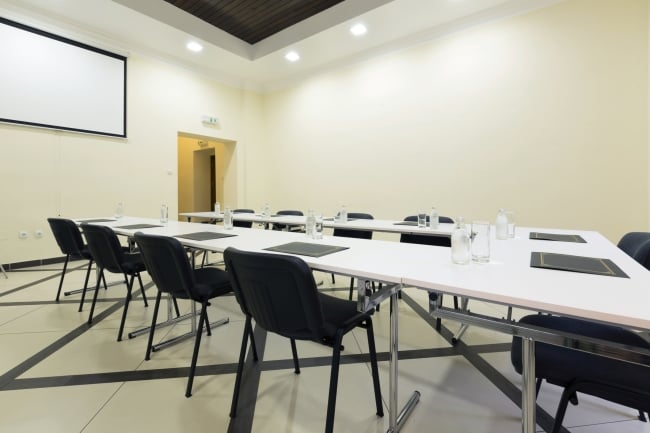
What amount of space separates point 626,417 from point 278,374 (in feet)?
5.63

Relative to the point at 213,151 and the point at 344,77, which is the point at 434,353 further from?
the point at 213,151

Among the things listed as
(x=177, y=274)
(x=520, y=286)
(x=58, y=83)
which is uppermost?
(x=58, y=83)

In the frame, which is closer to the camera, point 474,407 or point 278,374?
point 474,407

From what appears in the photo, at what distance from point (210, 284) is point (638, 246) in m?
2.44

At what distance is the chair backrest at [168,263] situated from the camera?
165 cm

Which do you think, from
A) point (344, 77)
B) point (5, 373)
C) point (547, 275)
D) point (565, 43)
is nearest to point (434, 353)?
point (547, 275)

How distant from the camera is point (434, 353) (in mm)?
2092

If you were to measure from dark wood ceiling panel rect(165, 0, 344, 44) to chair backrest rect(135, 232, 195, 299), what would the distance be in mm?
4231

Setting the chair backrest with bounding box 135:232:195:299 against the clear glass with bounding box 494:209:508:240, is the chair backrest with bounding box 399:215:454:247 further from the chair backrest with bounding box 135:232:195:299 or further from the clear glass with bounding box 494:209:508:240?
the chair backrest with bounding box 135:232:195:299

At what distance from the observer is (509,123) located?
4.20 meters

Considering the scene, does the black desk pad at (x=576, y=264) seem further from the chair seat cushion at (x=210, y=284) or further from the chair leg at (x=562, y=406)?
the chair seat cushion at (x=210, y=284)

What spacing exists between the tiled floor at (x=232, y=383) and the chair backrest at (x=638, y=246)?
0.73 meters

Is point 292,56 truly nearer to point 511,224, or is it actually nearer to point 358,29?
point 358,29

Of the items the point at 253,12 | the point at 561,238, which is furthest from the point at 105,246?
the point at 253,12
